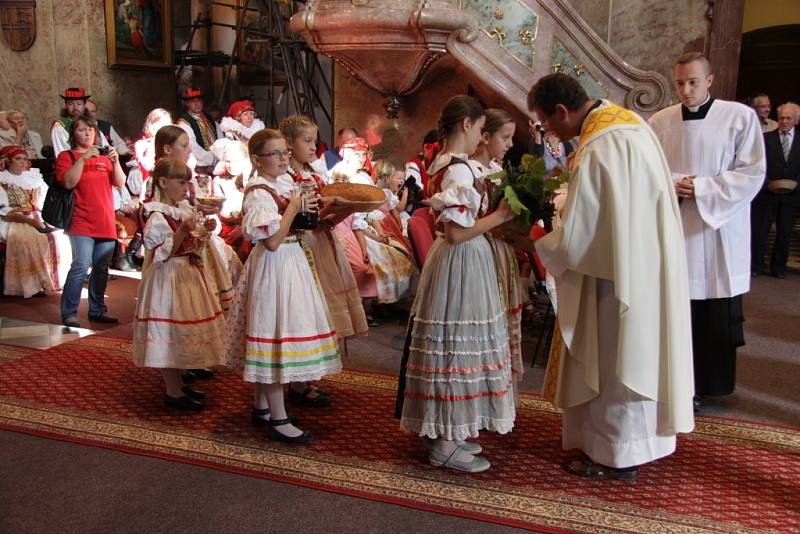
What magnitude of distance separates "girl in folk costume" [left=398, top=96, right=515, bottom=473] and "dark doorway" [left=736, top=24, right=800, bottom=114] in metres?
10.6

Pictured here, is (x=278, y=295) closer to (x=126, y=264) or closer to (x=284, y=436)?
(x=284, y=436)

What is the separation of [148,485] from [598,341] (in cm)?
213

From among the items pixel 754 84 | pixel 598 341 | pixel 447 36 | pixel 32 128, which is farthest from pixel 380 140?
pixel 754 84

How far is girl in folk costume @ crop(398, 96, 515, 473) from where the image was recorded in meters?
3.36

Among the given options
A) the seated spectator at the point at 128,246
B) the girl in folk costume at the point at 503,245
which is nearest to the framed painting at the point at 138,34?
the seated spectator at the point at 128,246

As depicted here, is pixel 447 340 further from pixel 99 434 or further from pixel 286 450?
pixel 99 434

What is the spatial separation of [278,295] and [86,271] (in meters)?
3.13

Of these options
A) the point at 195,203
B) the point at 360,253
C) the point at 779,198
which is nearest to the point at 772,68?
the point at 779,198

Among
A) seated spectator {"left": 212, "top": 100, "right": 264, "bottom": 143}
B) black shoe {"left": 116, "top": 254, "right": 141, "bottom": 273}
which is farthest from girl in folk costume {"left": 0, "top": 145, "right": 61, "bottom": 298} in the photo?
seated spectator {"left": 212, "top": 100, "right": 264, "bottom": 143}

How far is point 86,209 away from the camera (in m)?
6.01

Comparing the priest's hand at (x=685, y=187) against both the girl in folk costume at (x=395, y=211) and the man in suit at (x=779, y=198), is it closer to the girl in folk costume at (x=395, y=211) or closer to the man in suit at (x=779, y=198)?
the girl in folk costume at (x=395, y=211)

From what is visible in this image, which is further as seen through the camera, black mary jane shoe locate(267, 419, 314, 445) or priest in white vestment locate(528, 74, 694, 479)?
black mary jane shoe locate(267, 419, 314, 445)

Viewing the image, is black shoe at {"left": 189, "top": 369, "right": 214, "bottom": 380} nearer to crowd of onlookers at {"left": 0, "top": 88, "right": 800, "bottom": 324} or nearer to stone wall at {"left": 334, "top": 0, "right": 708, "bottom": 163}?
crowd of onlookers at {"left": 0, "top": 88, "right": 800, "bottom": 324}

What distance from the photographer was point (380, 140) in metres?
9.20
